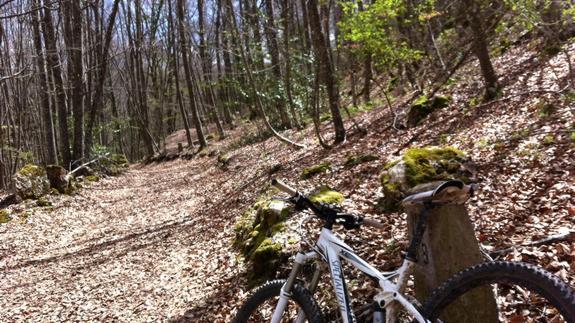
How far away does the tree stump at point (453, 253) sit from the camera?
9.02 ft

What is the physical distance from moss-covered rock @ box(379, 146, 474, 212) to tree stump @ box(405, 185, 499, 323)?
7.11ft

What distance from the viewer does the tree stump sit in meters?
2.75

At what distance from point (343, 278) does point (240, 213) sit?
6.64m

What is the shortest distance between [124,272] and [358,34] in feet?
22.5

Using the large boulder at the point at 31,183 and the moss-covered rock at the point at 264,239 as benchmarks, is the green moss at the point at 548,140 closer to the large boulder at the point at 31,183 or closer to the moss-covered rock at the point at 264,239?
the moss-covered rock at the point at 264,239

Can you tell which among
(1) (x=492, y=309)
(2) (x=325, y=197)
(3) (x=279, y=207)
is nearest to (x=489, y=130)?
(2) (x=325, y=197)

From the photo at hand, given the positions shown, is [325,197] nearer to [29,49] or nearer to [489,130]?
[489,130]

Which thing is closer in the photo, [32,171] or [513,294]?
[513,294]

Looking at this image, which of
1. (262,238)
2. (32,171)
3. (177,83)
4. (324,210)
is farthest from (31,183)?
(177,83)

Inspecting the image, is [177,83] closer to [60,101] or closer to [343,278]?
[60,101]

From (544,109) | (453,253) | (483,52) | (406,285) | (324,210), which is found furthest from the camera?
(483,52)

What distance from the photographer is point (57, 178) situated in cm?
1388

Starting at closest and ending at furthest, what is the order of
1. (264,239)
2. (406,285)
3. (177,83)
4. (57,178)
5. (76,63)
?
1. (406,285)
2. (264,239)
3. (57,178)
4. (76,63)
5. (177,83)

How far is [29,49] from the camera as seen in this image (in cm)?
2359
